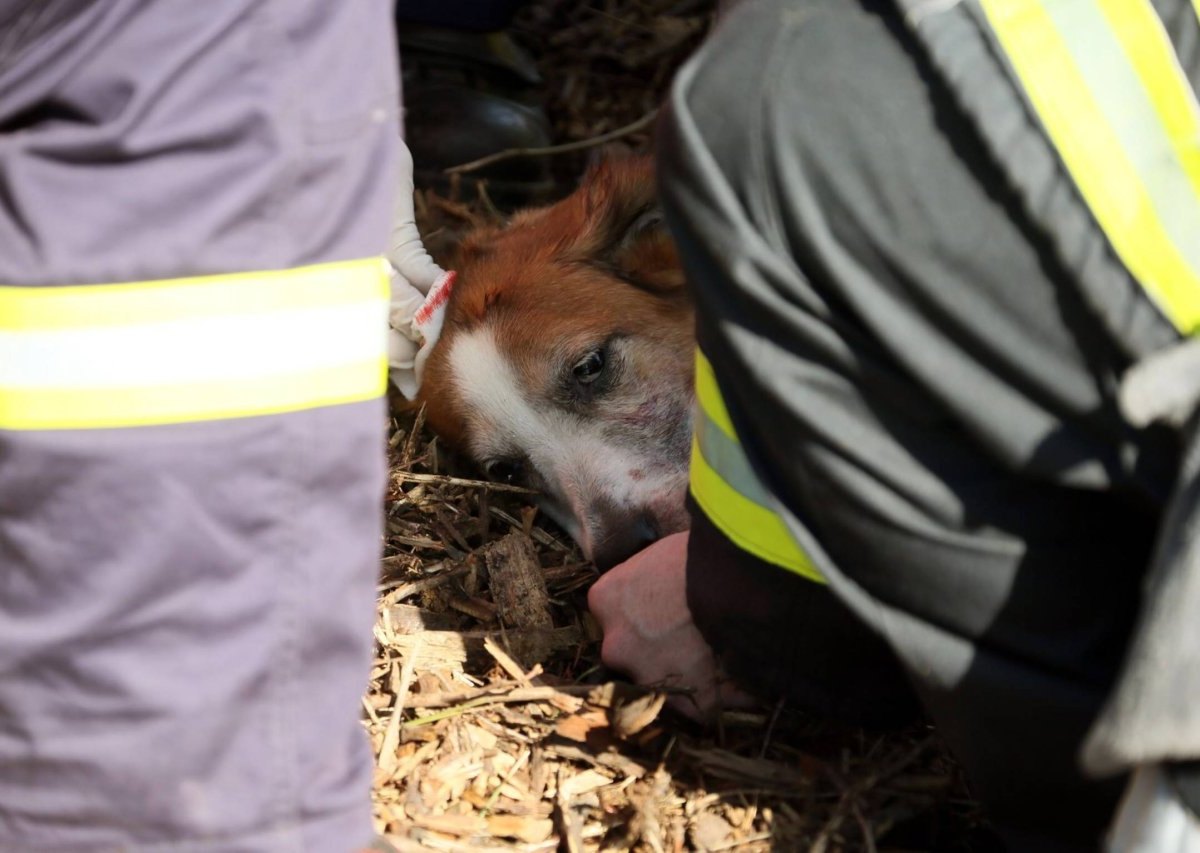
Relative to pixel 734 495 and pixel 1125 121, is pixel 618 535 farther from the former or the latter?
pixel 1125 121

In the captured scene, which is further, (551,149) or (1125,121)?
(551,149)

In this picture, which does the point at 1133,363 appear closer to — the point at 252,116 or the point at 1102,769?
the point at 1102,769

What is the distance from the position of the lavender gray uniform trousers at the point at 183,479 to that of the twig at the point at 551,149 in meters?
2.25

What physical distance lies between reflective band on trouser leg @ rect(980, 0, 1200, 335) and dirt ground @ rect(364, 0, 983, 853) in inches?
33.0

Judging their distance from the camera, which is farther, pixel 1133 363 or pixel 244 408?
pixel 244 408

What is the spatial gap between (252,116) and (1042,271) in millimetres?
785

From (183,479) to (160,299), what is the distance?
0.18 metres

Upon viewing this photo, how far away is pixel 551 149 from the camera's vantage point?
3713mm

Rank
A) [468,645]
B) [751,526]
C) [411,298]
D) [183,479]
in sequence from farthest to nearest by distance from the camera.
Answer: [411,298], [468,645], [751,526], [183,479]

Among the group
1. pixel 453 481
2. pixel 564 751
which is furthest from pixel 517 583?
pixel 564 751

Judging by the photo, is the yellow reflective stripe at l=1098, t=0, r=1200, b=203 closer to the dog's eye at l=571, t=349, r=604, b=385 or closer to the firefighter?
the firefighter

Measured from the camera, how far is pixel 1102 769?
3.87ft

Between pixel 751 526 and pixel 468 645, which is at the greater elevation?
pixel 751 526

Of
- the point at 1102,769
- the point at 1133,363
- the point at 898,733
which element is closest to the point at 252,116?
the point at 1133,363
